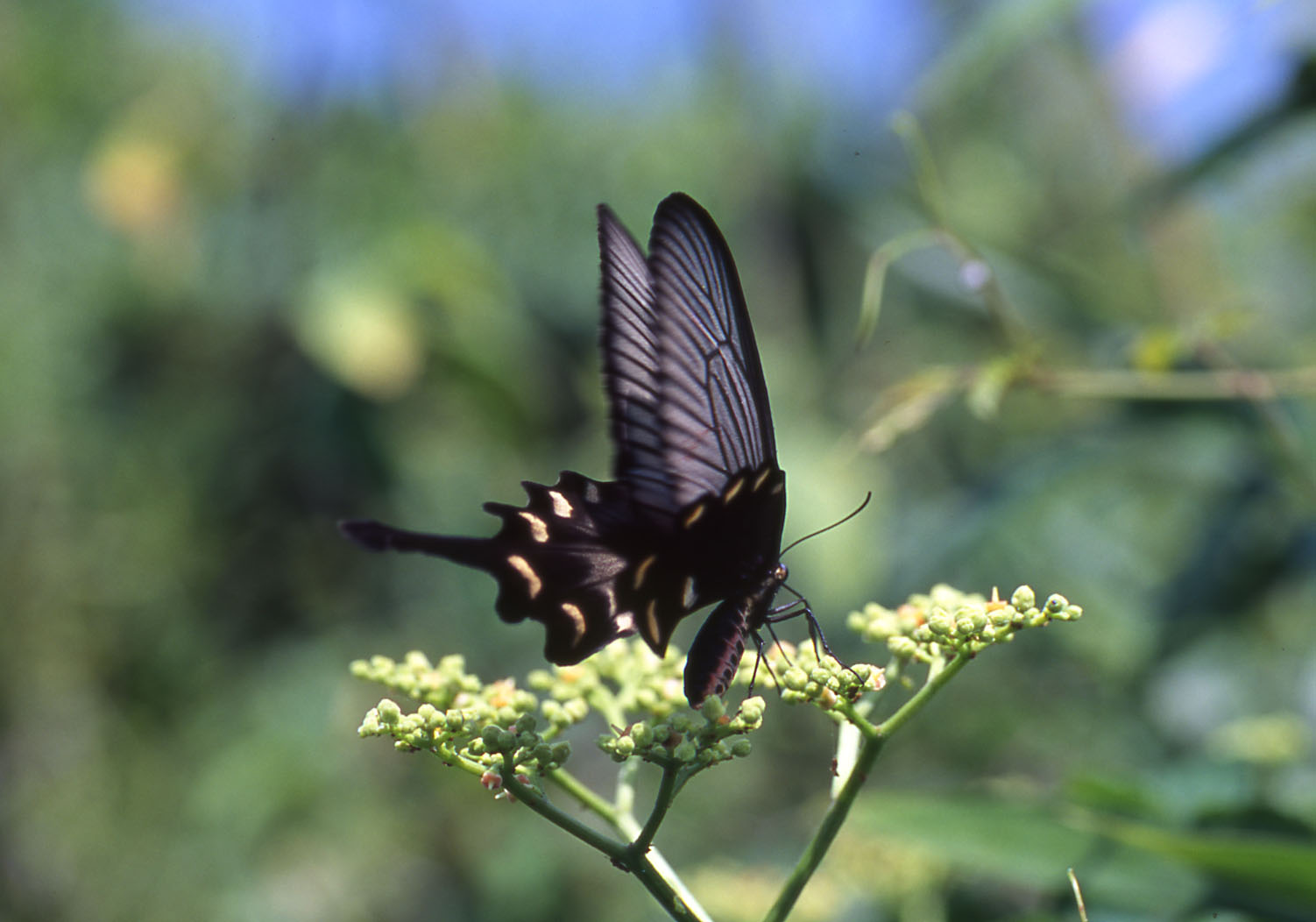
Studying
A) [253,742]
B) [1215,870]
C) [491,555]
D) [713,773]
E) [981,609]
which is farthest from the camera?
[713,773]

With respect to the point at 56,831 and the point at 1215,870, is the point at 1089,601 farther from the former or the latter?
the point at 56,831

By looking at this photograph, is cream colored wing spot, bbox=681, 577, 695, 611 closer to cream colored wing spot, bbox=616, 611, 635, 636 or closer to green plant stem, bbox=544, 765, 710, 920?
cream colored wing spot, bbox=616, 611, 635, 636

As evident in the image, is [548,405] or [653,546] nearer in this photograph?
[653,546]

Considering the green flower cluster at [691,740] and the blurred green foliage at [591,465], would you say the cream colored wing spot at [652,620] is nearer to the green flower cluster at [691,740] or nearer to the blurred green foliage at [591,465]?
the green flower cluster at [691,740]

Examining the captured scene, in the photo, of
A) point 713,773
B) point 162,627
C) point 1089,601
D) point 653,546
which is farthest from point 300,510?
point 653,546

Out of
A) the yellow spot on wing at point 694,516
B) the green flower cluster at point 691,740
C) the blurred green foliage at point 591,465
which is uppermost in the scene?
the blurred green foliage at point 591,465

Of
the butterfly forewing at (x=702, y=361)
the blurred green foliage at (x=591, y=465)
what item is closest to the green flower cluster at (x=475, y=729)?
the butterfly forewing at (x=702, y=361)
